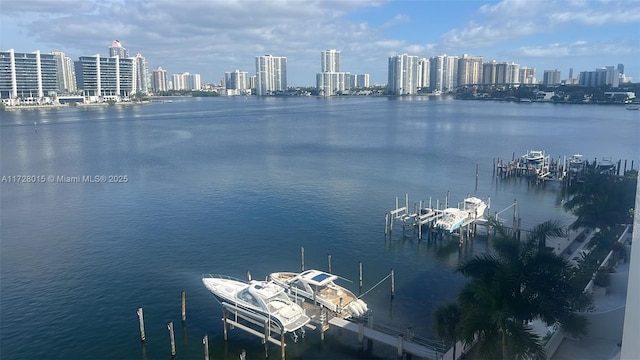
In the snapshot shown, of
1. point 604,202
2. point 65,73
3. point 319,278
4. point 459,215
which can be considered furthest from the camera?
point 65,73

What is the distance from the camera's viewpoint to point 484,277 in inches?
469

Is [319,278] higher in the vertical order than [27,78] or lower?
lower

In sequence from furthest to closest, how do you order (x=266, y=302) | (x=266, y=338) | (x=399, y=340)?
(x=266, y=302), (x=266, y=338), (x=399, y=340)

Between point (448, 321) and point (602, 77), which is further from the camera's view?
point (602, 77)

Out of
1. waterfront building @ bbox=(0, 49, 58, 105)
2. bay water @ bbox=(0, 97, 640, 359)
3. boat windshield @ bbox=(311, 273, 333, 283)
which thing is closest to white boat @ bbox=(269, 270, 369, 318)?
boat windshield @ bbox=(311, 273, 333, 283)

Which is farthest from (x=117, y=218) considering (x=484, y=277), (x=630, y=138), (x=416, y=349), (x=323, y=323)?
(x=630, y=138)

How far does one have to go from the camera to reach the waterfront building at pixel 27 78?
127 m

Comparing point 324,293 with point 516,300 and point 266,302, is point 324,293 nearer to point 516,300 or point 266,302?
point 266,302

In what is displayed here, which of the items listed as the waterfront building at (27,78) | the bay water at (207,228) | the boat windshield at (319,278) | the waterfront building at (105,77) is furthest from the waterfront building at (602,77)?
the boat windshield at (319,278)

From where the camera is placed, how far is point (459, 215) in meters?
26.6

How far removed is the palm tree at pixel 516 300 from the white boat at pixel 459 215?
13245 millimetres

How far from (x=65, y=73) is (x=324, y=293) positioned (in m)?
183

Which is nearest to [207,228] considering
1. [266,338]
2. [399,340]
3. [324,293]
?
[324,293]

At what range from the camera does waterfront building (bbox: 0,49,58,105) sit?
127 m
